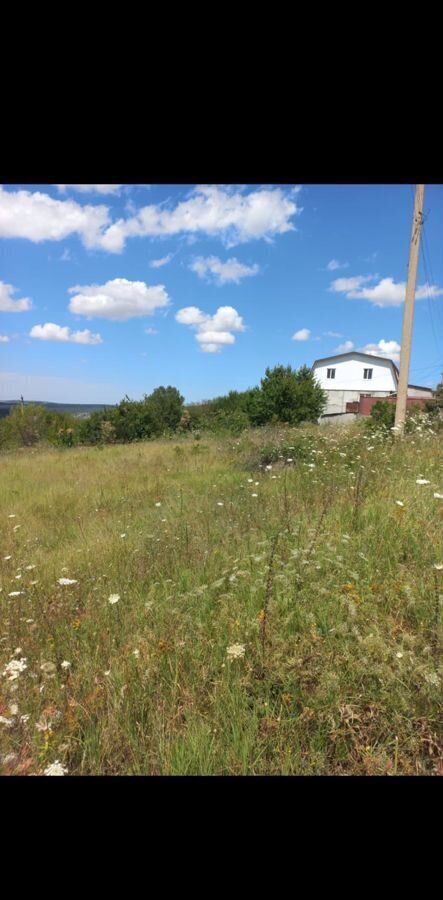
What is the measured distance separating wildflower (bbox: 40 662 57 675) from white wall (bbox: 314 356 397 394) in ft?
103

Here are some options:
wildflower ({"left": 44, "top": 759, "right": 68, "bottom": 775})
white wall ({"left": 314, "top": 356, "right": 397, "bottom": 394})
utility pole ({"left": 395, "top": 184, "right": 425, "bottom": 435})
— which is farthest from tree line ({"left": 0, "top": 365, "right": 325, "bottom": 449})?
wildflower ({"left": 44, "top": 759, "right": 68, "bottom": 775})

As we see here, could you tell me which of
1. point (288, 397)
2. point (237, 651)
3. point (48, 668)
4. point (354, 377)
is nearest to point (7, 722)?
point (48, 668)

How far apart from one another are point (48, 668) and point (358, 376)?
112 ft

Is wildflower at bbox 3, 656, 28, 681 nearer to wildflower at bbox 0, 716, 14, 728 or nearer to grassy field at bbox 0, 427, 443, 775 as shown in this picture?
grassy field at bbox 0, 427, 443, 775

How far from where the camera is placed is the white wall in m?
31.3

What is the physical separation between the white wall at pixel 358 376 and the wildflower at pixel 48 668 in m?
31.3

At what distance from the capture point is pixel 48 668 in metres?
1.58

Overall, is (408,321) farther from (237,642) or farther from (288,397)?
(288,397)
